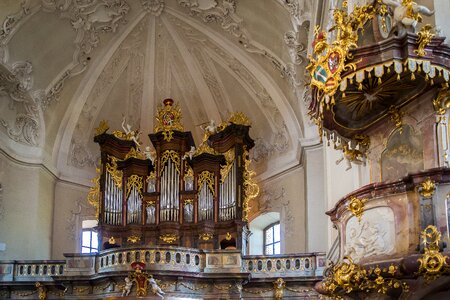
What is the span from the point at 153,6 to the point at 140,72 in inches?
88.3

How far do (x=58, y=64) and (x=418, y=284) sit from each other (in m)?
15.0

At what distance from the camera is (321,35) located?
1116 centimetres

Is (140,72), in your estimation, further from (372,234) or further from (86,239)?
(372,234)

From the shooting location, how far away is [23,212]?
69.1 feet

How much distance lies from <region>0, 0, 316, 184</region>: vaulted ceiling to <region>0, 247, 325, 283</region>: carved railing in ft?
11.0

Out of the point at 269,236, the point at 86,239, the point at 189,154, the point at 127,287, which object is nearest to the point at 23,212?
the point at 86,239

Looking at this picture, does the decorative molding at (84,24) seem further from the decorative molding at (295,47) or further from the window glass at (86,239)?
the decorative molding at (295,47)

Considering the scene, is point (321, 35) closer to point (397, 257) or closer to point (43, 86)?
point (397, 257)

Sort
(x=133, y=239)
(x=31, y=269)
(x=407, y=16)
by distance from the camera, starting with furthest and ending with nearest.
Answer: (x=133, y=239), (x=31, y=269), (x=407, y=16)

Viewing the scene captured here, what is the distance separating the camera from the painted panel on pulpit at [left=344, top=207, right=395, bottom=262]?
31.1 feet

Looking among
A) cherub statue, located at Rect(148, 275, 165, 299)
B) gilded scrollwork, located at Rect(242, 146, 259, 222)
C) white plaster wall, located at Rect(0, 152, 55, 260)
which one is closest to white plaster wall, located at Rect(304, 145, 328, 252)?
gilded scrollwork, located at Rect(242, 146, 259, 222)

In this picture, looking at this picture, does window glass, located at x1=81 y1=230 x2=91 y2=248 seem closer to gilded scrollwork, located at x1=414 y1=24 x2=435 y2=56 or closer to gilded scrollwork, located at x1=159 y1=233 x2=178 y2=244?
gilded scrollwork, located at x1=159 y1=233 x2=178 y2=244

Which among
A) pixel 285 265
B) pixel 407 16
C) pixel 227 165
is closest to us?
pixel 407 16

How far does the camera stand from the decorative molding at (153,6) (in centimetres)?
2209
